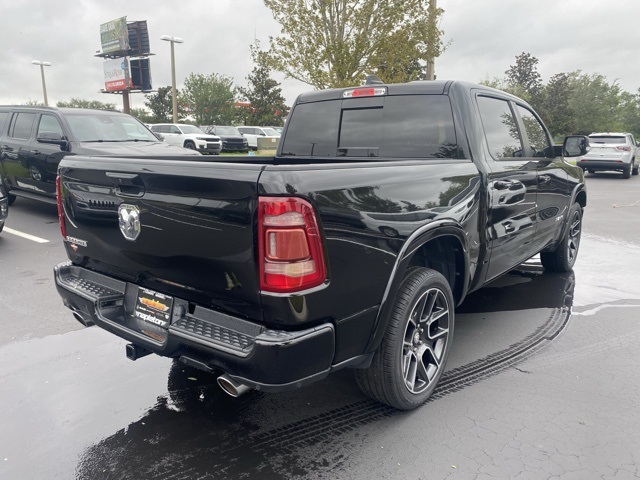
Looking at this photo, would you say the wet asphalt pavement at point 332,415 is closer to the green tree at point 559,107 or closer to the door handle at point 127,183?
the door handle at point 127,183

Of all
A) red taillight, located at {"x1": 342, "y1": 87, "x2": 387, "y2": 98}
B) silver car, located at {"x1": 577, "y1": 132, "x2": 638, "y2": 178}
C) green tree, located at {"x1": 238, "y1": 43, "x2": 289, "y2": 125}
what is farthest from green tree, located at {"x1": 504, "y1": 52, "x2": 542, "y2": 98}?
red taillight, located at {"x1": 342, "y1": 87, "x2": 387, "y2": 98}

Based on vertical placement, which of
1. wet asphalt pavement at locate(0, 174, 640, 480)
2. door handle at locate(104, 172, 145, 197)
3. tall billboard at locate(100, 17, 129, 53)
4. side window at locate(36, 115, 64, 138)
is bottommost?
wet asphalt pavement at locate(0, 174, 640, 480)

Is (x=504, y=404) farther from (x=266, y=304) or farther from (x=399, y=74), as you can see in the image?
(x=399, y=74)

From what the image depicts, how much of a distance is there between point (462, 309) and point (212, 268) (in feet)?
10.2

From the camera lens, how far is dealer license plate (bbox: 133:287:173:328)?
2635 mm

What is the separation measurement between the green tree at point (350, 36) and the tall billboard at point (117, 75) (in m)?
32.1

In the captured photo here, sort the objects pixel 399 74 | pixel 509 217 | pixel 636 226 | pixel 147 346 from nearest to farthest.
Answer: pixel 147 346, pixel 509 217, pixel 636 226, pixel 399 74

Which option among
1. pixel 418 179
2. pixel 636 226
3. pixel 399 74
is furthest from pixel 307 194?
pixel 399 74

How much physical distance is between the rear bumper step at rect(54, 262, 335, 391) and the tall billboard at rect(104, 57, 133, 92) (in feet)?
144

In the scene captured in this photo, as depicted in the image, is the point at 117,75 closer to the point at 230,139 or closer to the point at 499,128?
the point at 230,139

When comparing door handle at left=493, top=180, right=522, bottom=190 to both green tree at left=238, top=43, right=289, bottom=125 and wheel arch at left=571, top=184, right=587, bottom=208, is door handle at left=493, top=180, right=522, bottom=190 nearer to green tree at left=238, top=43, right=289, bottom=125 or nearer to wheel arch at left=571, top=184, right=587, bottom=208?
wheel arch at left=571, top=184, right=587, bottom=208

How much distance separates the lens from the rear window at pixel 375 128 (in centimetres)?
370

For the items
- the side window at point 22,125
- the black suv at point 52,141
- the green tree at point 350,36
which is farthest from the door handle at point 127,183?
the green tree at point 350,36

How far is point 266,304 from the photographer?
224 centimetres
